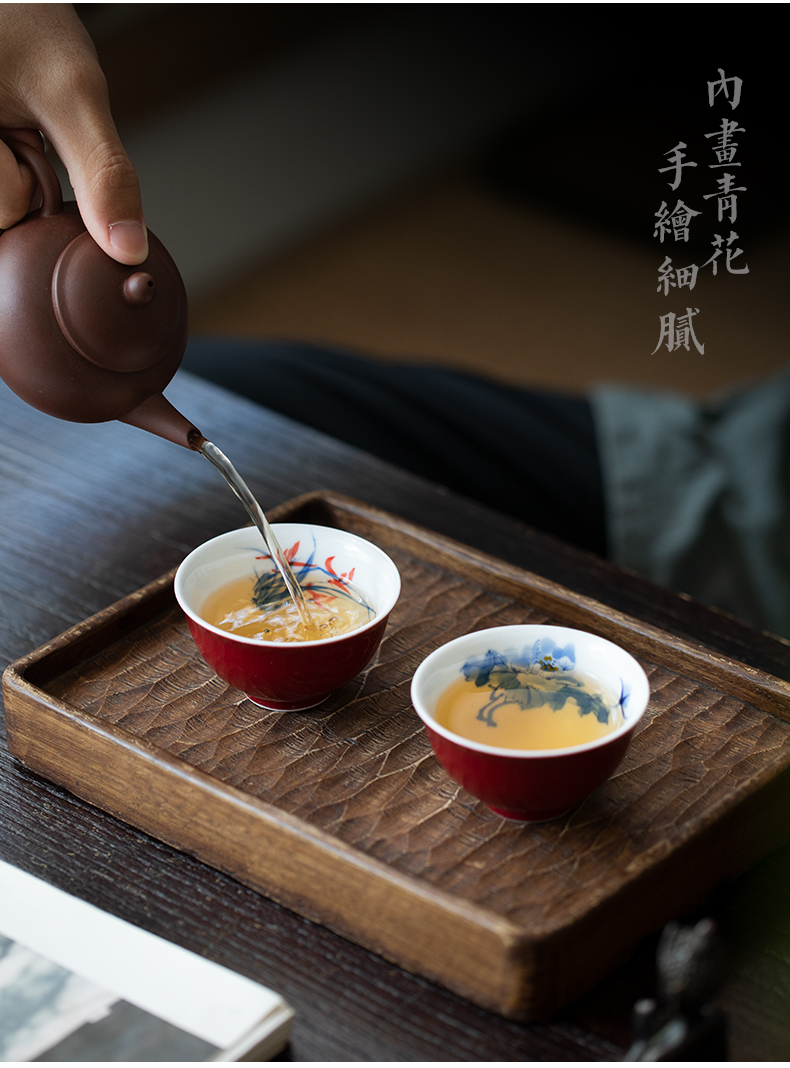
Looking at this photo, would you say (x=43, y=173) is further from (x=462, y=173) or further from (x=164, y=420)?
(x=462, y=173)

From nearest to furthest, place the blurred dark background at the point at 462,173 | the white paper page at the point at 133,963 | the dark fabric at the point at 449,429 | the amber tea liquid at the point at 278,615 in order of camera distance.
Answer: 1. the white paper page at the point at 133,963
2. the amber tea liquid at the point at 278,615
3. the dark fabric at the point at 449,429
4. the blurred dark background at the point at 462,173

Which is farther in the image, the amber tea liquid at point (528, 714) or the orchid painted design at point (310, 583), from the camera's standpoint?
the orchid painted design at point (310, 583)

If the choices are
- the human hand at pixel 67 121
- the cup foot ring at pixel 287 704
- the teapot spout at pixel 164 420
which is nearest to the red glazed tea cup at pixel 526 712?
the cup foot ring at pixel 287 704

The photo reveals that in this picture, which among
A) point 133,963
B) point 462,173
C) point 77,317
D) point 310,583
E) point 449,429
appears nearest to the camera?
point 133,963

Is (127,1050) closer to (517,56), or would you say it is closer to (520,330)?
(520,330)

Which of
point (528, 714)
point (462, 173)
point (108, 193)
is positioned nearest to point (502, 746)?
point (528, 714)

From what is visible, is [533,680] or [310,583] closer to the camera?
[533,680]

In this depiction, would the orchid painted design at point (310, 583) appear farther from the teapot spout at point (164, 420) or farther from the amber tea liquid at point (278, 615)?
the teapot spout at point (164, 420)
